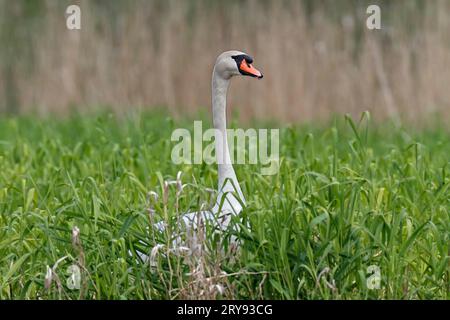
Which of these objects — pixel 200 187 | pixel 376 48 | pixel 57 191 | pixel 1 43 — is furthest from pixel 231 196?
pixel 1 43

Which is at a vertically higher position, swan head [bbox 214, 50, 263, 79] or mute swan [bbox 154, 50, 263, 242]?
swan head [bbox 214, 50, 263, 79]

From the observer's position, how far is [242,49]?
10234 millimetres

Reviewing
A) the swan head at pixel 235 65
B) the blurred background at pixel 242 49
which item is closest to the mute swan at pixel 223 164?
the swan head at pixel 235 65

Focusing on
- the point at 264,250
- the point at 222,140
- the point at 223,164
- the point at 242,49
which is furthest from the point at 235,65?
the point at 242,49

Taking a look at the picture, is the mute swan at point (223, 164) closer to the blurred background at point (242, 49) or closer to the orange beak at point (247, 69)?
the orange beak at point (247, 69)

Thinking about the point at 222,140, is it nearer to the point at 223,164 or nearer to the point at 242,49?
the point at 223,164

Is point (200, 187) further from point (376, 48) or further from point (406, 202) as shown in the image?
point (376, 48)

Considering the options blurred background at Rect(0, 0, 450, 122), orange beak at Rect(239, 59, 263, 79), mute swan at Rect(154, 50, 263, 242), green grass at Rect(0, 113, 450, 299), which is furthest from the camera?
blurred background at Rect(0, 0, 450, 122)

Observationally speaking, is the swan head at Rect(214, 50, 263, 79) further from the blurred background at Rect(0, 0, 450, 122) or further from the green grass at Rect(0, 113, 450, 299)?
the blurred background at Rect(0, 0, 450, 122)

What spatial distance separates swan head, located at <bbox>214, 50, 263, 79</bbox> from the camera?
4.94 metres

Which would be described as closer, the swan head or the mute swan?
the mute swan

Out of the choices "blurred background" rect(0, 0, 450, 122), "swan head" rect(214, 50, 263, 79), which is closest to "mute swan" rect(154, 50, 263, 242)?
"swan head" rect(214, 50, 263, 79)
